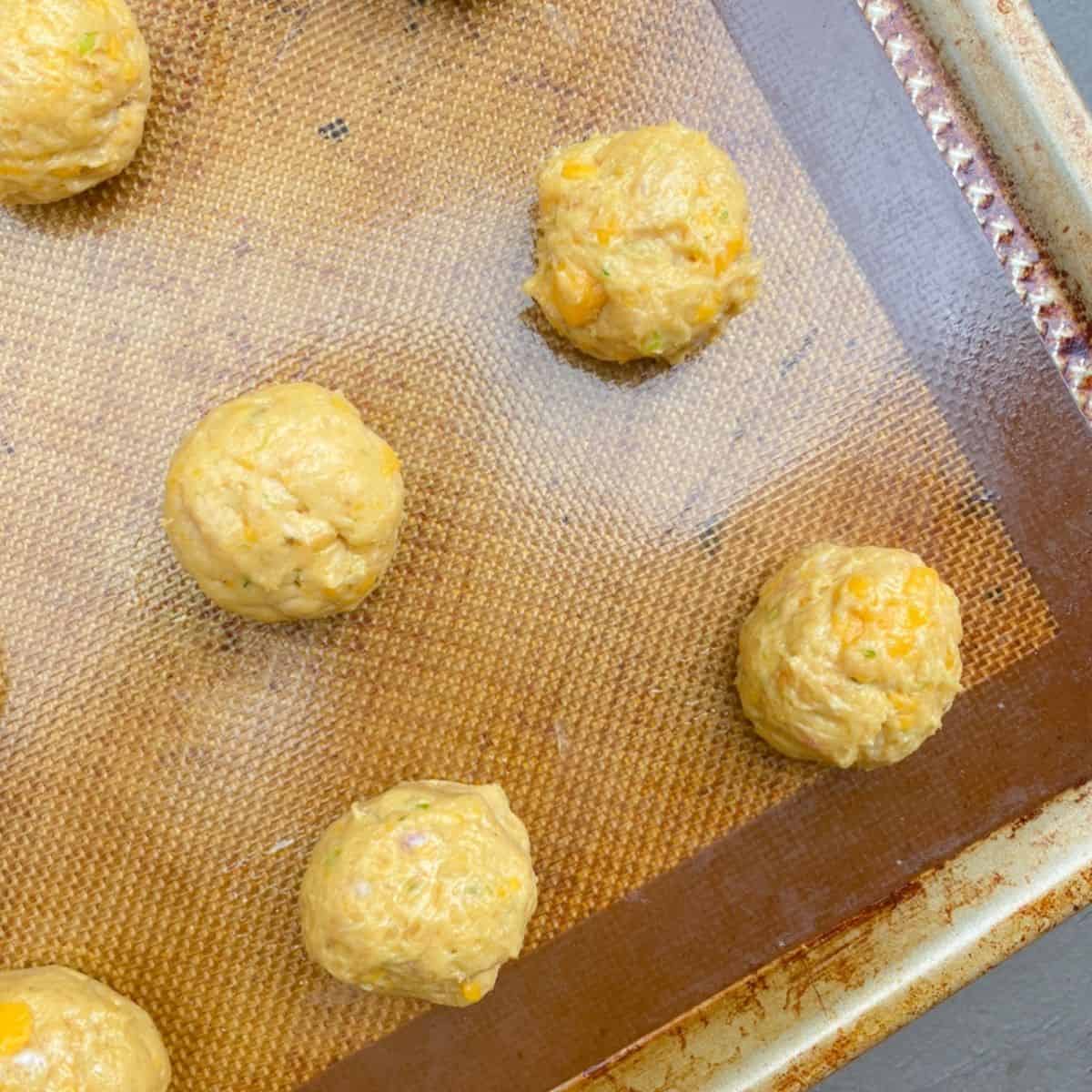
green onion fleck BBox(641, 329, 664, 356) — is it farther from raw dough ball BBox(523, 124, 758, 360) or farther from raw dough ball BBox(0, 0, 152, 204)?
raw dough ball BBox(0, 0, 152, 204)

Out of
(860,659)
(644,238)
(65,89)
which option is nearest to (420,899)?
(860,659)

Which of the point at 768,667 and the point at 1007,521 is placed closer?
the point at 768,667

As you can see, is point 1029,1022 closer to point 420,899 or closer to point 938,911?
point 938,911

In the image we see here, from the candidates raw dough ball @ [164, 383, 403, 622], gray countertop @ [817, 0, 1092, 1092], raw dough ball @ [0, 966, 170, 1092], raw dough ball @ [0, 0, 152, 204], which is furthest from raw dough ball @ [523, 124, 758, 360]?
raw dough ball @ [0, 966, 170, 1092]

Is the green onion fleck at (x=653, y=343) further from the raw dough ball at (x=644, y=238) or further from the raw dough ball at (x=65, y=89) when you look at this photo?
the raw dough ball at (x=65, y=89)

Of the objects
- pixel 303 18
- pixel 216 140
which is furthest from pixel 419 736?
pixel 303 18

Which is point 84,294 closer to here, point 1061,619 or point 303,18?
point 303,18
